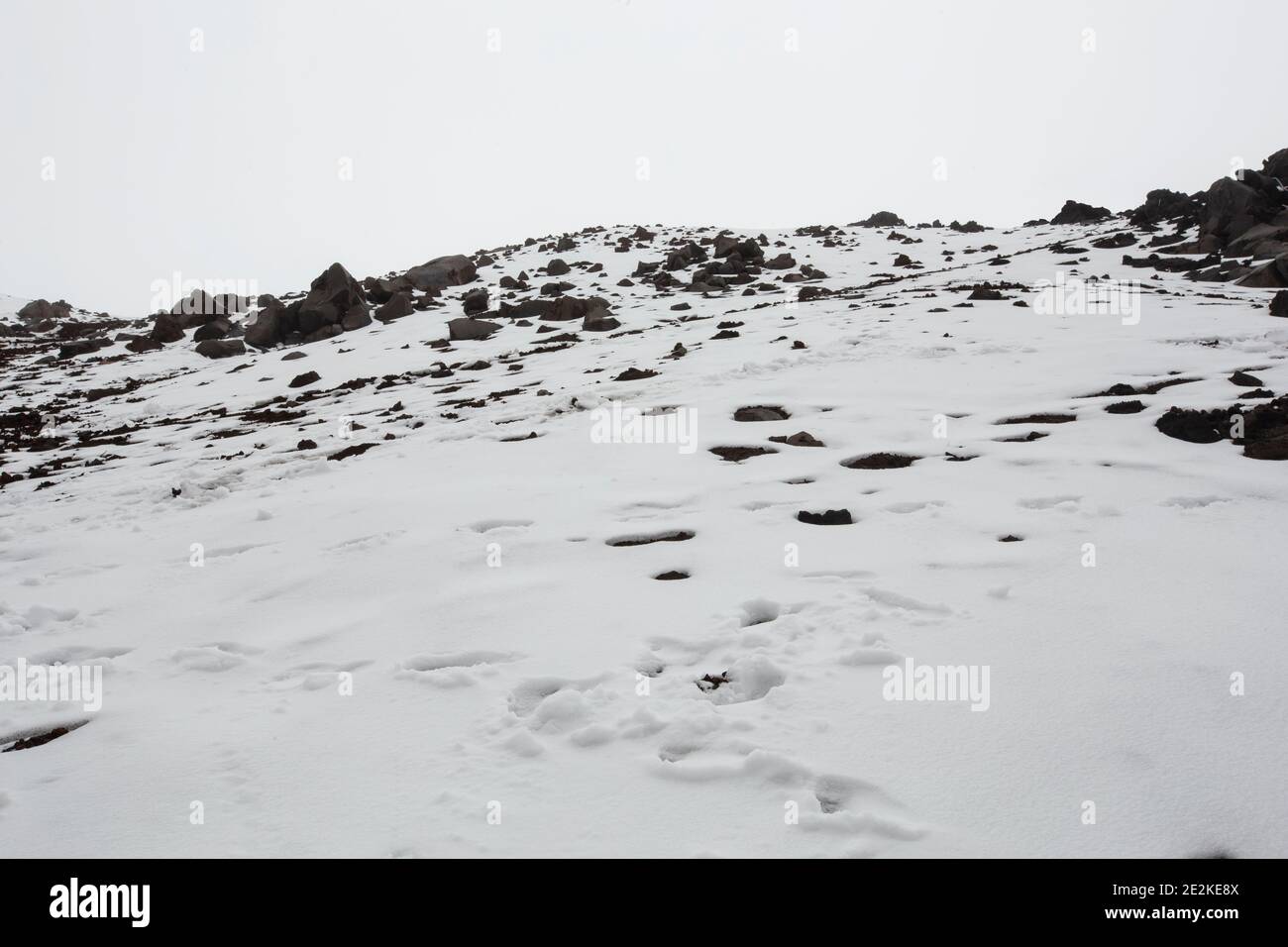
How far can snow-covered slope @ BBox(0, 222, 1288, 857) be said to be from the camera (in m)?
2.85

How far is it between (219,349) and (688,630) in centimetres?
2235

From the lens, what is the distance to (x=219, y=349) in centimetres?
2148

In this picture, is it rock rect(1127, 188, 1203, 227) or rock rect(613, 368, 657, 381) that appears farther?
rock rect(1127, 188, 1203, 227)

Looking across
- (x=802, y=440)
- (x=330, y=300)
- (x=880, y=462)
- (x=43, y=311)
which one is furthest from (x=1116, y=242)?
(x=43, y=311)

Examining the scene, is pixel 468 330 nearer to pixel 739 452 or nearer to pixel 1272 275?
pixel 739 452

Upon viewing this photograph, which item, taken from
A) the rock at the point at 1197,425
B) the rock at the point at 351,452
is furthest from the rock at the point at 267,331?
the rock at the point at 1197,425

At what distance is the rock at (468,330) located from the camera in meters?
19.1

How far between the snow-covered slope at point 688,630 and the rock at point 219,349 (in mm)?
12551

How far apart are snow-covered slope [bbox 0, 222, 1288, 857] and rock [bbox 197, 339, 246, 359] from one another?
41.2 feet

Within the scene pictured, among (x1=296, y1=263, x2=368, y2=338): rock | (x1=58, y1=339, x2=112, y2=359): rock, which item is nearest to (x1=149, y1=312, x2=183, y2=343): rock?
(x1=58, y1=339, x2=112, y2=359): rock

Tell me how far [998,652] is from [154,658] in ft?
16.9

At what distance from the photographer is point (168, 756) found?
11.2 ft
